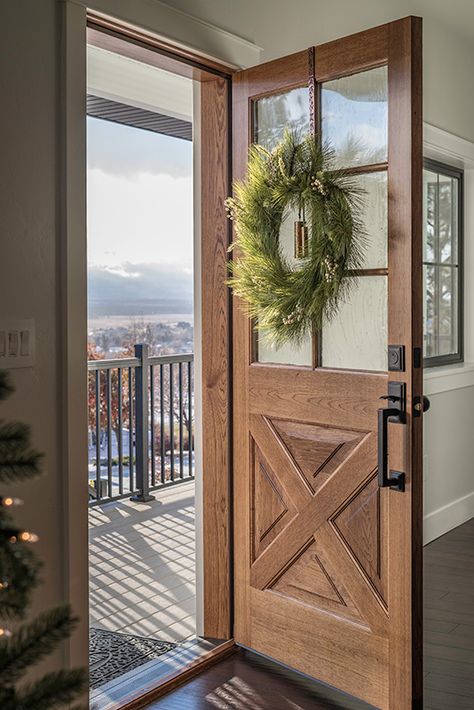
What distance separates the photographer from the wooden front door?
2.40 metres

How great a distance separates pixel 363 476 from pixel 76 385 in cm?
97

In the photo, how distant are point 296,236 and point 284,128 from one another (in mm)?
423

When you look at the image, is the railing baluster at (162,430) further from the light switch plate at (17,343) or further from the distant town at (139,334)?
the light switch plate at (17,343)

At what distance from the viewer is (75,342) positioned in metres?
2.36

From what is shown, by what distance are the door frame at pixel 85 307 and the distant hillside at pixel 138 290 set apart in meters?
2.68

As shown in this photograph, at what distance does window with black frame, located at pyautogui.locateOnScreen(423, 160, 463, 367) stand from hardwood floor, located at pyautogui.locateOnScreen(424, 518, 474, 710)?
106 centimetres

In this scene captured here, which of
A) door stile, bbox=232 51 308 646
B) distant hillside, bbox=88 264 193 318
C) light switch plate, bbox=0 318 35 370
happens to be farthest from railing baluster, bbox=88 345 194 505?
light switch plate, bbox=0 318 35 370

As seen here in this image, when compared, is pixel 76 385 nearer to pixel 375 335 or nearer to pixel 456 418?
pixel 375 335

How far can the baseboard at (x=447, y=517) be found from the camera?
445 cm

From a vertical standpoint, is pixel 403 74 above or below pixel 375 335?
above

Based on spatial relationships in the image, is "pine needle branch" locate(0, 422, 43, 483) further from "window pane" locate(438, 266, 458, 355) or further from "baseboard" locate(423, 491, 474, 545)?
"window pane" locate(438, 266, 458, 355)

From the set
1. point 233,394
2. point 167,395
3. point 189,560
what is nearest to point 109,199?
point 167,395

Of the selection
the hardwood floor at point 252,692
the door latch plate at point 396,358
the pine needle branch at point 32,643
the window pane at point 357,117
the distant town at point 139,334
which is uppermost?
the window pane at point 357,117

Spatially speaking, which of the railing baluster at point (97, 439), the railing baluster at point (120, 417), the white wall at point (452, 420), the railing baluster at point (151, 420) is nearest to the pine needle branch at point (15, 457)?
the white wall at point (452, 420)
